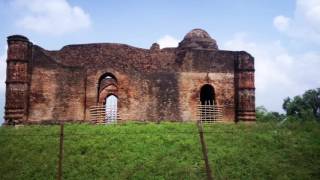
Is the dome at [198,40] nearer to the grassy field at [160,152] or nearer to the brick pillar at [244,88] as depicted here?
the brick pillar at [244,88]

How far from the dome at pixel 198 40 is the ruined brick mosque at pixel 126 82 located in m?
2.99

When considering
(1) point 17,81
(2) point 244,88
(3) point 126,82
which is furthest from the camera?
(2) point 244,88

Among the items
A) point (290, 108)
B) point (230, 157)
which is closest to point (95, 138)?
point (230, 157)

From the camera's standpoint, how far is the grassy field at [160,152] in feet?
32.2

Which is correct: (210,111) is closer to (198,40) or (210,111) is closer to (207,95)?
(207,95)

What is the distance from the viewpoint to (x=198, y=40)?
2000cm

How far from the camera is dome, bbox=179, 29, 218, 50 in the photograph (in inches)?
782

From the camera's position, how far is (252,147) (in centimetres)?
1144

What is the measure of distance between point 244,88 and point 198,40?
14.3 ft

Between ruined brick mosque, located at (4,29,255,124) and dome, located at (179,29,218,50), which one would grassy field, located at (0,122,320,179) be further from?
dome, located at (179,29,218,50)

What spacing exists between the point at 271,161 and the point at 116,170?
12.0ft

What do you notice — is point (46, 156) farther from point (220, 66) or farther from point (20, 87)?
point (220, 66)

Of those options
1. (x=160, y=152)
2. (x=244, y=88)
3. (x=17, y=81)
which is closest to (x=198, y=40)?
(x=244, y=88)

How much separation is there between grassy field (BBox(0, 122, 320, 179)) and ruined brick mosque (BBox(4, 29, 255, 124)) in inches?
82.1
